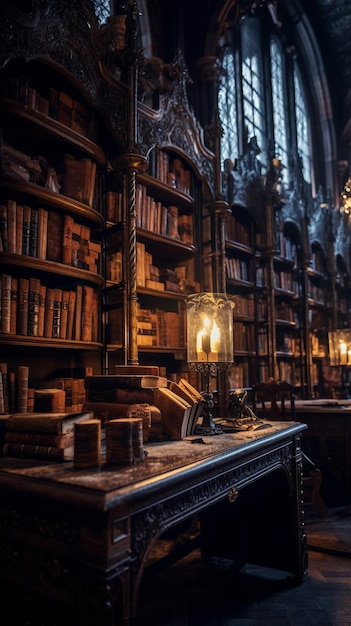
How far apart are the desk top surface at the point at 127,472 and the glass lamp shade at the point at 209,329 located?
24.6 inches

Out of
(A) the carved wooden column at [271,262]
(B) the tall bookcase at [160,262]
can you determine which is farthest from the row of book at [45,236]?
(A) the carved wooden column at [271,262]

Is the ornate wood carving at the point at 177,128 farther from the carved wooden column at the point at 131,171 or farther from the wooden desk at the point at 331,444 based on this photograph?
the wooden desk at the point at 331,444

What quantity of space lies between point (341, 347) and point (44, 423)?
405 cm

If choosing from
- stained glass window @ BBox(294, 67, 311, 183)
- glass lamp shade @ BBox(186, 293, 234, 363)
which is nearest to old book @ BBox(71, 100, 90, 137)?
glass lamp shade @ BBox(186, 293, 234, 363)

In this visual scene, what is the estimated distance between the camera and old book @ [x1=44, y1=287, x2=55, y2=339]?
7.88 feet

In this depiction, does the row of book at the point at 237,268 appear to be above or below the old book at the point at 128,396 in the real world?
above

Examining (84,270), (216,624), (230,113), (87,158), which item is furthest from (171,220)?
(230,113)

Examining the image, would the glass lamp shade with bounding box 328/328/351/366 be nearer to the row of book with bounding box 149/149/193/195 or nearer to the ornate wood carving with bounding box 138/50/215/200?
the ornate wood carving with bounding box 138/50/215/200

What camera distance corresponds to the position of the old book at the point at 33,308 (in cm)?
231

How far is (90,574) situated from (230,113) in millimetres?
5794

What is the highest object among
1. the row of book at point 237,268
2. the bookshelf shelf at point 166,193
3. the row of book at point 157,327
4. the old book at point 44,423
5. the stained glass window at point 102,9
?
the stained glass window at point 102,9

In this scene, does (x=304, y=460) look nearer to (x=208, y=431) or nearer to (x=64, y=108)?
(x=208, y=431)

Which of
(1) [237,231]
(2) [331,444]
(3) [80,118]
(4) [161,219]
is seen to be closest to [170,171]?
(4) [161,219]

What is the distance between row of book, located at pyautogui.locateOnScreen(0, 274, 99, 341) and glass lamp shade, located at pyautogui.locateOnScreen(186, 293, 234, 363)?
2.14 feet
